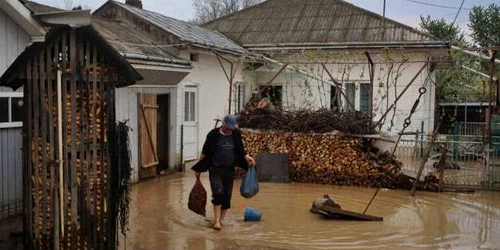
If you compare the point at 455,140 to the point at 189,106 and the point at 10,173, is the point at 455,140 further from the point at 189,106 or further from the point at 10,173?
the point at 10,173

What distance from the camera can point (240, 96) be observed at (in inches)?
719

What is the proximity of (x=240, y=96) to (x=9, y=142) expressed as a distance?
10870 millimetres

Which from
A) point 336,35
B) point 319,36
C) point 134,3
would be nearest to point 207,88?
point 134,3

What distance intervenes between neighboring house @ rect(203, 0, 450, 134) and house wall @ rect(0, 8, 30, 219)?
889 centimetres

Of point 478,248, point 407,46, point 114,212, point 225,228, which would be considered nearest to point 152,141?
point 225,228

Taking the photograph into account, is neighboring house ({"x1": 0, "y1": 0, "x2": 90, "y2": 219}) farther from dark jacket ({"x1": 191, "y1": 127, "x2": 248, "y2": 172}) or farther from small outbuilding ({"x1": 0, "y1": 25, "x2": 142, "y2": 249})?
dark jacket ({"x1": 191, "y1": 127, "x2": 248, "y2": 172})

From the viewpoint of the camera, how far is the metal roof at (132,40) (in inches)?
482

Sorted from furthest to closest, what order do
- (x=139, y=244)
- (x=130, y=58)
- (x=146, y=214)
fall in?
1. (x=130, y=58)
2. (x=146, y=214)
3. (x=139, y=244)

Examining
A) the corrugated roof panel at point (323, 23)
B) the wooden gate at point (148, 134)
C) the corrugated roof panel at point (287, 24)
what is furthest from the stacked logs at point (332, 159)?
the corrugated roof panel at point (287, 24)

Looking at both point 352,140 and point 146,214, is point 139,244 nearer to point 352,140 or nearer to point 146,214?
point 146,214

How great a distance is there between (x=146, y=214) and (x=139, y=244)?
201 centimetres

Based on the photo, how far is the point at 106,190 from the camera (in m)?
5.82

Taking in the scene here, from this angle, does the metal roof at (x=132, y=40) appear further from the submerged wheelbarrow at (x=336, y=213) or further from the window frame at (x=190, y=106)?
the submerged wheelbarrow at (x=336, y=213)

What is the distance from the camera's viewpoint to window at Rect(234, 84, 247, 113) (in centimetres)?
1775
